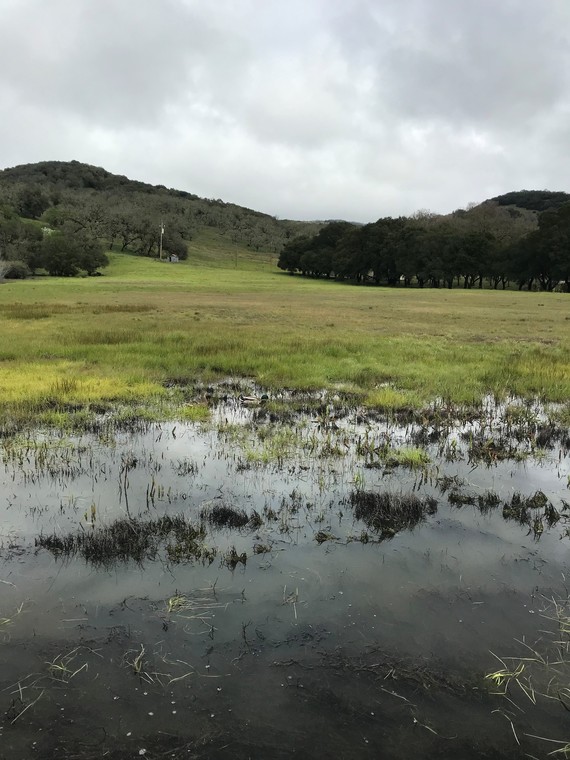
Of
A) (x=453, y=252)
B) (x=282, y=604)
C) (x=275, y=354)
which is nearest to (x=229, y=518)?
(x=282, y=604)

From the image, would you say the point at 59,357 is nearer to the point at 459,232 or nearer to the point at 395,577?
the point at 395,577

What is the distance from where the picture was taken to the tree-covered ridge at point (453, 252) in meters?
80.4

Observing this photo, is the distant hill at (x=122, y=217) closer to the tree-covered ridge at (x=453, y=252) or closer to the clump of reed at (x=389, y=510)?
the tree-covered ridge at (x=453, y=252)

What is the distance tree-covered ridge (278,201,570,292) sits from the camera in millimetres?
80438

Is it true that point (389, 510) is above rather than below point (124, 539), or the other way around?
above

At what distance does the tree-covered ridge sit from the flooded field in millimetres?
81470

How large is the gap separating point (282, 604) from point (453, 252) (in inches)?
3625

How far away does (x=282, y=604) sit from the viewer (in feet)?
17.2

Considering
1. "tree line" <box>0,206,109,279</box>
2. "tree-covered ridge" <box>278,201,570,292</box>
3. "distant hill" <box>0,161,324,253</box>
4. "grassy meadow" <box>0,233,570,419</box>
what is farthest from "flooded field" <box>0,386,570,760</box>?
"distant hill" <box>0,161,324,253</box>

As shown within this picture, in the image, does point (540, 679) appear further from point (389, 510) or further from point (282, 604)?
point (389, 510)

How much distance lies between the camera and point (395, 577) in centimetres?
574

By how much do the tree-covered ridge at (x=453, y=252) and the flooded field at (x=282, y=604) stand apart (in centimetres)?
8147

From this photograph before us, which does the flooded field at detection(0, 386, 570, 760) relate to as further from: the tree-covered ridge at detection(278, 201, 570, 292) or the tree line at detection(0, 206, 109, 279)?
the tree line at detection(0, 206, 109, 279)

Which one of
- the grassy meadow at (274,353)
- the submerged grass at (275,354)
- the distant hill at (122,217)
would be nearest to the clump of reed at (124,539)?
the submerged grass at (275,354)
